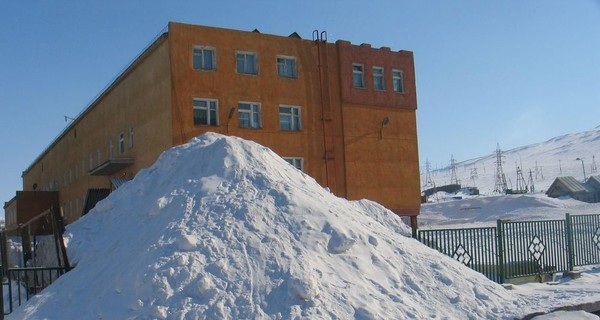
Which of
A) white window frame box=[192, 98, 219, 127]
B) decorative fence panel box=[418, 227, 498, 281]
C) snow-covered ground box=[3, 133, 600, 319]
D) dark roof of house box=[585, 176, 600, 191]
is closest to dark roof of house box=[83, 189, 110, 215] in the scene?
white window frame box=[192, 98, 219, 127]

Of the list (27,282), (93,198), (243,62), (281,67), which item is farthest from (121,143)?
(27,282)

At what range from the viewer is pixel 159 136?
2323cm

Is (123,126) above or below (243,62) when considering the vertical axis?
below

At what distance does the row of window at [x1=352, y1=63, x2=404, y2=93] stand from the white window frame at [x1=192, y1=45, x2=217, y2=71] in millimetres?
6770

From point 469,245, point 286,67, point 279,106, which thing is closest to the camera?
point 469,245

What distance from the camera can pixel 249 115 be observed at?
2447 centimetres

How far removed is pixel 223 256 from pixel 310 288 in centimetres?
123

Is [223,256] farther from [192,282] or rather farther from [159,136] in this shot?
[159,136]

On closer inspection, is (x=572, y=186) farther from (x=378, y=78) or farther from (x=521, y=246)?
(x=521, y=246)

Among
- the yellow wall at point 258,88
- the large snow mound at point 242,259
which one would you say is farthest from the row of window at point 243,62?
the large snow mound at point 242,259

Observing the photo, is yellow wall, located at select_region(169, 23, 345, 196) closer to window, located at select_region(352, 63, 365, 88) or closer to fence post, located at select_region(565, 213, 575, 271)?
window, located at select_region(352, 63, 365, 88)

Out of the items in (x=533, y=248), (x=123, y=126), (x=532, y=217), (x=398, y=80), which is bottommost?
(x=532, y=217)

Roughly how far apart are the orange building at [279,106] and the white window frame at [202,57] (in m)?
0.04

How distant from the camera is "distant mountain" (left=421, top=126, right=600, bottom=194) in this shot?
5015 inches
